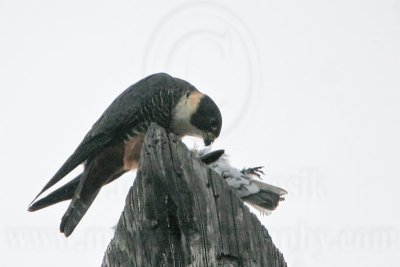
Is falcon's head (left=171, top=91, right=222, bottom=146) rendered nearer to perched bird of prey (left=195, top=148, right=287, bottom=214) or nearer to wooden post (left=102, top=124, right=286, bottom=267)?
perched bird of prey (left=195, top=148, right=287, bottom=214)

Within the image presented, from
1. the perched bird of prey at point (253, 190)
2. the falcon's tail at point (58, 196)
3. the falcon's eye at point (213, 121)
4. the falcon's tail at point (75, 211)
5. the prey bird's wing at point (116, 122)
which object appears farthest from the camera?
the falcon's eye at point (213, 121)

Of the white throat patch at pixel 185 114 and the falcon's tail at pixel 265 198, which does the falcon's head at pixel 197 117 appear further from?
the falcon's tail at pixel 265 198

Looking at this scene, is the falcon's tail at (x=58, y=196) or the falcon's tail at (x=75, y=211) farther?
the falcon's tail at (x=58, y=196)

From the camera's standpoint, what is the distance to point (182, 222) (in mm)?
2215

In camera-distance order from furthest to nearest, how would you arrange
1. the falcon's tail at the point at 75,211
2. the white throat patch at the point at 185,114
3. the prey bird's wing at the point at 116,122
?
the white throat patch at the point at 185,114, the prey bird's wing at the point at 116,122, the falcon's tail at the point at 75,211

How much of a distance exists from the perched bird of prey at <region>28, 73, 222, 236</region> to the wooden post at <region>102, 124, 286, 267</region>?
2582 millimetres

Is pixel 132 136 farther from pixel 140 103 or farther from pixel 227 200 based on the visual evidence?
pixel 227 200

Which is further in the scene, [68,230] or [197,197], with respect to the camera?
[68,230]

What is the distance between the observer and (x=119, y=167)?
16.5 feet

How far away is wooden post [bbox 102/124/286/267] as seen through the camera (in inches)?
85.4

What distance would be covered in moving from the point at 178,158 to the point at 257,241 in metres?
0.39

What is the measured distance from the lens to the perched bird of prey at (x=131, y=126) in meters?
4.92

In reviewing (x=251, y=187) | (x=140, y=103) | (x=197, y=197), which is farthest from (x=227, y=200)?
(x=140, y=103)

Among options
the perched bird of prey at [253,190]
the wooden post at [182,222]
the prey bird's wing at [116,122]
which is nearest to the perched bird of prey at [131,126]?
the prey bird's wing at [116,122]
